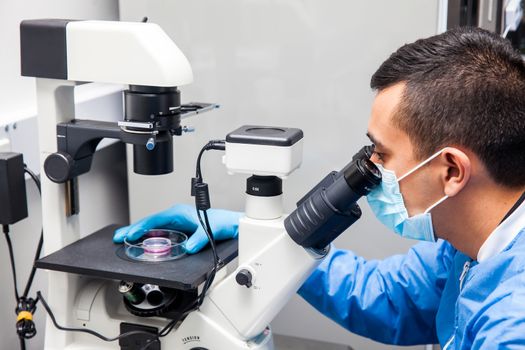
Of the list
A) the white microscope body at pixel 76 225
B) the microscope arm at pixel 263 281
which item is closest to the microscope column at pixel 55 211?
the white microscope body at pixel 76 225

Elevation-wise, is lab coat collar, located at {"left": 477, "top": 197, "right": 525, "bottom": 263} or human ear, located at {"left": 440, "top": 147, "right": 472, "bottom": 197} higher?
human ear, located at {"left": 440, "top": 147, "right": 472, "bottom": 197}

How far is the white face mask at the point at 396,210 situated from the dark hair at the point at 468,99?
6cm

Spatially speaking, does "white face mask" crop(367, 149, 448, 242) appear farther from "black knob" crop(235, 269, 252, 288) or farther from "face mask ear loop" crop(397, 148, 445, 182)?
"black knob" crop(235, 269, 252, 288)

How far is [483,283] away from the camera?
1.07 m

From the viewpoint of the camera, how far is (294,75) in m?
1.57

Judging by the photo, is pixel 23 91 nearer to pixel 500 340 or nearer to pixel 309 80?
pixel 309 80

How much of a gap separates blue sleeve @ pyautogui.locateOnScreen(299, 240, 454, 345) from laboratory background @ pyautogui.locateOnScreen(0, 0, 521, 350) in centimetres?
16

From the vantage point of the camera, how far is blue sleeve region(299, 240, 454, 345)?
4.67 ft

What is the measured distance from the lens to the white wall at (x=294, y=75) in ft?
4.95

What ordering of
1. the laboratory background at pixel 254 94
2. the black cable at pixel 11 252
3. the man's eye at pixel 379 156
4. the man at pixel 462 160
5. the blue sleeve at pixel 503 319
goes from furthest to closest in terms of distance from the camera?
the laboratory background at pixel 254 94 < the black cable at pixel 11 252 < the man's eye at pixel 379 156 < the man at pixel 462 160 < the blue sleeve at pixel 503 319

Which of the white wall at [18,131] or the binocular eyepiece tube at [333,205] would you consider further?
the white wall at [18,131]

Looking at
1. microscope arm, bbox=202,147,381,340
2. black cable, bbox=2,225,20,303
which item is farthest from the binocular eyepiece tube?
black cable, bbox=2,225,20,303

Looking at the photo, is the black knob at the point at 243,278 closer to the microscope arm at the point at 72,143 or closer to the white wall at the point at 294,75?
the microscope arm at the point at 72,143

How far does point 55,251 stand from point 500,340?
2.51 ft
